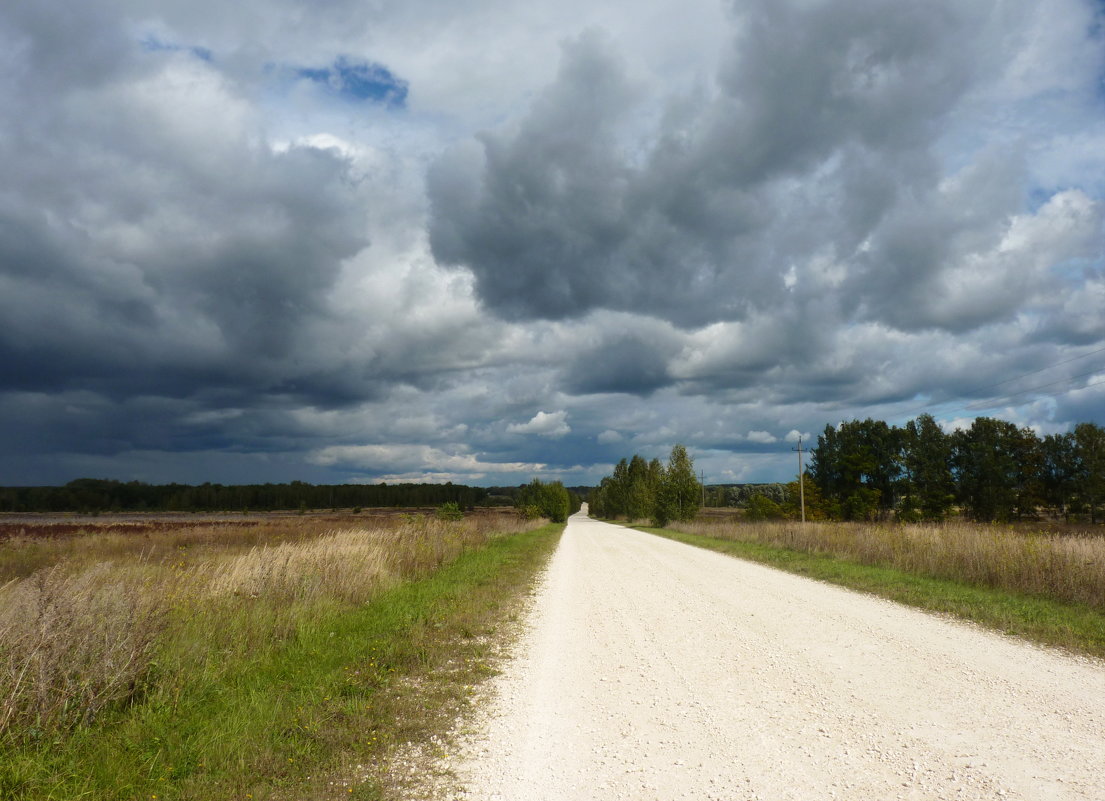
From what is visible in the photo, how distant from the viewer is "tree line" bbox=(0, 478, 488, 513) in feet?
351

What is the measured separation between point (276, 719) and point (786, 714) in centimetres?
465

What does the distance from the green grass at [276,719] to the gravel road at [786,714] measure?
2.52ft

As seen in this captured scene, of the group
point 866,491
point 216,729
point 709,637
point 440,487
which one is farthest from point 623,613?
point 440,487

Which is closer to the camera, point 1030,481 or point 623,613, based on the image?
point 623,613

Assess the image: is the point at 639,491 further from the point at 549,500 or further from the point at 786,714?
the point at 786,714

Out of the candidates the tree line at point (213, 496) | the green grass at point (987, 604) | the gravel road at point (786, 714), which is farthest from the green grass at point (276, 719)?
the tree line at point (213, 496)

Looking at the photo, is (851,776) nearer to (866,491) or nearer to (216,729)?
(216,729)

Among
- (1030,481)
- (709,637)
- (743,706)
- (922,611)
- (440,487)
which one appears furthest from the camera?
(440,487)

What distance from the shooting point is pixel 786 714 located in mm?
5355

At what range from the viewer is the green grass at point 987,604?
8.39 m

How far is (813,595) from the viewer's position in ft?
39.5

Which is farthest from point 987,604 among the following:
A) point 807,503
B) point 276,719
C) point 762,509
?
point 807,503

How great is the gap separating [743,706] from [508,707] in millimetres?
2284

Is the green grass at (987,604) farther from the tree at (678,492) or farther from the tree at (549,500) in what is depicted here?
the tree at (549,500)
